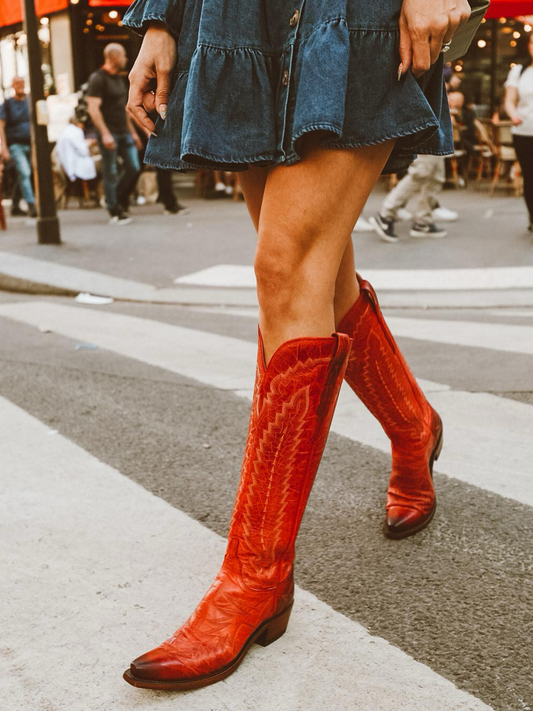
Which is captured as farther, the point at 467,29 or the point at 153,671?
the point at 467,29

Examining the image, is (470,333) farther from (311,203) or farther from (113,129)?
(113,129)

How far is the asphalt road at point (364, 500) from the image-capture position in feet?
5.71

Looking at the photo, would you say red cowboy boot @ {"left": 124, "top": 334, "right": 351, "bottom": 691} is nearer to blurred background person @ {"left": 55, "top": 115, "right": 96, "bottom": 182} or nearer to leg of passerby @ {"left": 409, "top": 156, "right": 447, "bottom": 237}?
leg of passerby @ {"left": 409, "top": 156, "right": 447, "bottom": 237}

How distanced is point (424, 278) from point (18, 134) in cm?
758

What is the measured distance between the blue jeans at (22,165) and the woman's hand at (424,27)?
1125 centimetres

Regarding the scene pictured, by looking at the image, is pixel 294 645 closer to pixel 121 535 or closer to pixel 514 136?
pixel 121 535

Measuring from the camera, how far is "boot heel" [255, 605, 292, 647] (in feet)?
5.69

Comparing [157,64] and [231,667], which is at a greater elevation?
[157,64]

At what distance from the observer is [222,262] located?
7832 mm

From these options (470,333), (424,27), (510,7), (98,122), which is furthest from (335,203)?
(510,7)

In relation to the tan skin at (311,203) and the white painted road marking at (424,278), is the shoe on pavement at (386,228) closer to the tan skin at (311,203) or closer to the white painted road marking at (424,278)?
the white painted road marking at (424,278)

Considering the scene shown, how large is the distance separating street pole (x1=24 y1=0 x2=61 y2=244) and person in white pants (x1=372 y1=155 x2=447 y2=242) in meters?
3.20

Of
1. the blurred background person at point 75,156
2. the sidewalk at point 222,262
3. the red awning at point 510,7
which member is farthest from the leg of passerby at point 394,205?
the blurred background person at point 75,156

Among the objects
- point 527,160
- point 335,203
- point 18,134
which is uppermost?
point 335,203
